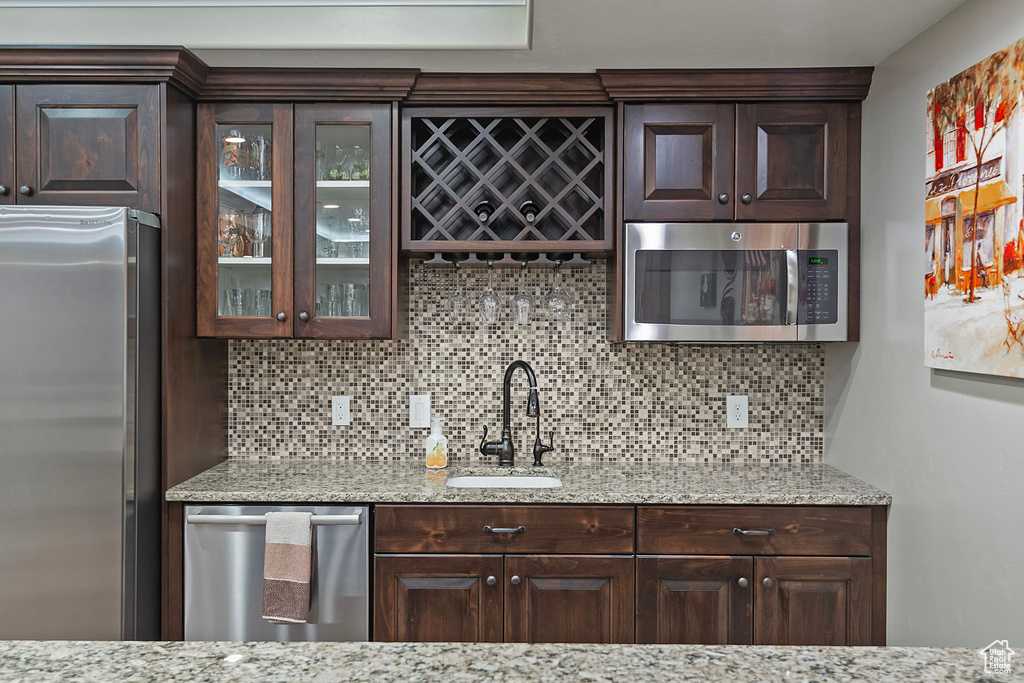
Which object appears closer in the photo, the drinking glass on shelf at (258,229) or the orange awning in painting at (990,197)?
the orange awning in painting at (990,197)

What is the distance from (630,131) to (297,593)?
1875 millimetres

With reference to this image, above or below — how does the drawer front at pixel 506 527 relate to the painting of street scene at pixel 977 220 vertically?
below

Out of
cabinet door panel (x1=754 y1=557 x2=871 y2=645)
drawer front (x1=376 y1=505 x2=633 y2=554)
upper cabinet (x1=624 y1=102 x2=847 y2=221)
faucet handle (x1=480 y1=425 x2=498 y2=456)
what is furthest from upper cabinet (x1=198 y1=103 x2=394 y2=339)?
cabinet door panel (x1=754 y1=557 x2=871 y2=645)

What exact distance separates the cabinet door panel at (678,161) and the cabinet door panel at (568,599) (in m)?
1.19

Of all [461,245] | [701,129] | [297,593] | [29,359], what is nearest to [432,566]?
[297,593]

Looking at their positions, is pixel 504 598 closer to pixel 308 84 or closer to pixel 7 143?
pixel 308 84

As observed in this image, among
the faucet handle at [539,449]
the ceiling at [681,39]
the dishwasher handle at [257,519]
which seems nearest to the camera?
the ceiling at [681,39]

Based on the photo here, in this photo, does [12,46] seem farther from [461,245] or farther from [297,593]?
[297,593]

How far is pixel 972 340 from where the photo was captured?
167 cm

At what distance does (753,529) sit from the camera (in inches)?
83.1

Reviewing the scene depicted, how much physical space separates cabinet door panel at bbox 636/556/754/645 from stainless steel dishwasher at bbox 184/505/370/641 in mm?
881

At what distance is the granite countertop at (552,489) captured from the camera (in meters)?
2.11

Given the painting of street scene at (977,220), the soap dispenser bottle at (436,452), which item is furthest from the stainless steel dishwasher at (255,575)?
the painting of street scene at (977,220)

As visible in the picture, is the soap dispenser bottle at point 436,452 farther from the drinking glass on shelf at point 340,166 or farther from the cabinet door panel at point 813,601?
the cabinet door panel at point 813,601
